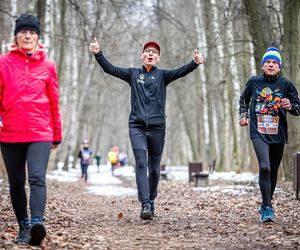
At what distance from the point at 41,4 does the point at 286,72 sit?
7.21 metres

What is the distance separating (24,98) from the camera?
552 centimetres

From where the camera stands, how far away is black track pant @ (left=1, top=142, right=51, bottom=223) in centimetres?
548

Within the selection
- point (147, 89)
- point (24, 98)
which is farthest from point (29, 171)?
point (147, 89)

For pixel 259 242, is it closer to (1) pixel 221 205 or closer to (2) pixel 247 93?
(2) pixel 247 93

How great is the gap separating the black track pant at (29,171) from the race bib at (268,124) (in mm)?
2962

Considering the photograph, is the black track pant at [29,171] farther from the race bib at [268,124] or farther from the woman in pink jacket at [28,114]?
the race bib at [268,124]

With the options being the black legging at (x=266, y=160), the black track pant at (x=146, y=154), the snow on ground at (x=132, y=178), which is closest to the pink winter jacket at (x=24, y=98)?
the black track pant at (x=146, y=154)

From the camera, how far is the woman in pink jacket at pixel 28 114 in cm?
550

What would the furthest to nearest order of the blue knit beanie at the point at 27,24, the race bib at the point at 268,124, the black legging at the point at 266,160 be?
the race bib at the point at 268,124 < the black legging at the point at 266,160 < the blue knit beanie at the point at 27,24

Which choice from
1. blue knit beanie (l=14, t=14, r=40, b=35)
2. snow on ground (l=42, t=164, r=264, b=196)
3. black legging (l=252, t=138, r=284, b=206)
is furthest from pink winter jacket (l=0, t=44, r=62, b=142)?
snow on ground (l=42, t=164, r=264, b=196)

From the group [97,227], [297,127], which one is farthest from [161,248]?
[297,127]

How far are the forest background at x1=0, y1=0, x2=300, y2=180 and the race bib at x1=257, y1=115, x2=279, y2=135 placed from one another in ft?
12.0

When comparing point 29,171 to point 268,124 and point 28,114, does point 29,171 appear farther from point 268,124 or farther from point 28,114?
point 268,124

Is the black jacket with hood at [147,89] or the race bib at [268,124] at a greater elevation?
the black jacket with hood at [147,89]
